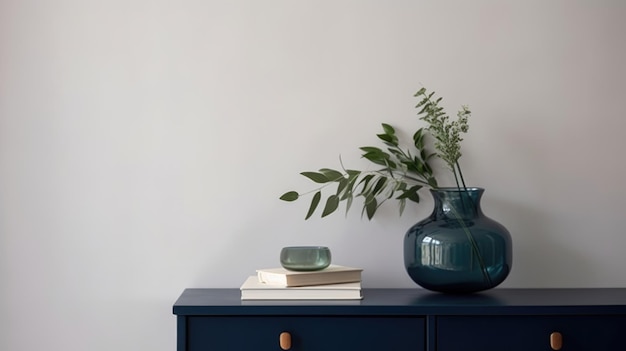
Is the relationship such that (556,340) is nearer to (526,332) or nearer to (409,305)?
(526,332)

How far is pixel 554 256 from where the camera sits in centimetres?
222

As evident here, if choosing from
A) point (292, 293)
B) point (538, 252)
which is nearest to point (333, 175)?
point (292, 293)

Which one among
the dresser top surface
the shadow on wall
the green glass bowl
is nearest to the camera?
the dresser top surface

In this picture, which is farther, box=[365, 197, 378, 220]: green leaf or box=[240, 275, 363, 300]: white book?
box=[365, 197, 378, 220]: green leaf

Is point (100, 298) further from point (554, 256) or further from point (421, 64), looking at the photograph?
point (554, 256)

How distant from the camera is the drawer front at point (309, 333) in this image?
1826mm

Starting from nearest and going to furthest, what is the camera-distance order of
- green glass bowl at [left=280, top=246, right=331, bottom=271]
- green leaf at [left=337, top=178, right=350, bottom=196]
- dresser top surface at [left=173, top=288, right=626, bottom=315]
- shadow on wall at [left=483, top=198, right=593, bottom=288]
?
dresser top surface at [left=173, top=288, right=626, bottom=315] < green glass bowl at [left=280, top=246, right=331, bottom=271] < green leaf at [left=337, top=178, right=350, bottom=196] < shadow on wall at [left=483, top=198, right=593, bottom=288]

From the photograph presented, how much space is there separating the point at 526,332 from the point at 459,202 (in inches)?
14.3

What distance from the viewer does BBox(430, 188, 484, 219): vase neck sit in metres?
2.01

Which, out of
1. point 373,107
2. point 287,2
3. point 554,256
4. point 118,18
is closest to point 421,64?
point 373,107

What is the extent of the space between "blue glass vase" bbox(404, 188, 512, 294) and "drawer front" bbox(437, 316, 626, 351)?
14 cm

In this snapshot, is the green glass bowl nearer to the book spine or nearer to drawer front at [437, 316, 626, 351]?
the book spine

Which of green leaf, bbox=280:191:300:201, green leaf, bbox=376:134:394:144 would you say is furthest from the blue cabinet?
green leaf, bbox=376:134:394:144

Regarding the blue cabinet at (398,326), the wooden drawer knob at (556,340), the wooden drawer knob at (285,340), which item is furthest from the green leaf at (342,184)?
the wooden drawer knob at (556,340)
